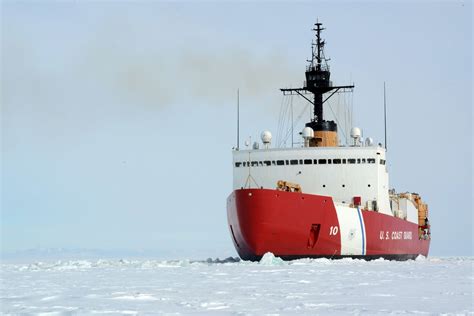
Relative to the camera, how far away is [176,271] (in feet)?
83.6

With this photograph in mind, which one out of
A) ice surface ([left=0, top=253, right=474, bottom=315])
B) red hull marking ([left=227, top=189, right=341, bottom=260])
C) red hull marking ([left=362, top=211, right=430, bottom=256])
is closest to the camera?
ice surface ([left=0, top=253, right=474, bottom=315])

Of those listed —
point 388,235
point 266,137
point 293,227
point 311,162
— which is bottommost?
point 388,235

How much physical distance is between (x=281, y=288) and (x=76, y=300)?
5.13 metres

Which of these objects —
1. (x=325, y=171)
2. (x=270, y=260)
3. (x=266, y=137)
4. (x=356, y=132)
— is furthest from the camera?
(x=356, y=132)

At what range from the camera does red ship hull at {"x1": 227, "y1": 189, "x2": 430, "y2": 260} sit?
95.9ft

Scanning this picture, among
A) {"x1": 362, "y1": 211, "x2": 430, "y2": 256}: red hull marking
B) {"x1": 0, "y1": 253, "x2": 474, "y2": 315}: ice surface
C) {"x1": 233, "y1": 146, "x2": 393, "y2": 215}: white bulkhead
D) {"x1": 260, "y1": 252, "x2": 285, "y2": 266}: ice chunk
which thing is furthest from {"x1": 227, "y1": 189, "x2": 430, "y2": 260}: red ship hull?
{"x1": 0, "y1": 253, "x2": 474, "y2": 315}: ice surface

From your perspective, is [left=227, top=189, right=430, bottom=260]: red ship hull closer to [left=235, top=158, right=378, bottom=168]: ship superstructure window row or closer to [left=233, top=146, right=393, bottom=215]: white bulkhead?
[left=233, top=146, right=393, bottom=215]: white bulkhead

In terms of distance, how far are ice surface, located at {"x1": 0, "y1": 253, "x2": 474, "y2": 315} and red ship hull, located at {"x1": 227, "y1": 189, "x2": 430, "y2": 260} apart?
2.65m

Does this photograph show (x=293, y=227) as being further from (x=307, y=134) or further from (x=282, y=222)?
(x=307, y=134)

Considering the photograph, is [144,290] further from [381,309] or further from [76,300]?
[381,309]

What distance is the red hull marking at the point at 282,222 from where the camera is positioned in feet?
95.8

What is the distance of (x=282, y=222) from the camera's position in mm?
29281

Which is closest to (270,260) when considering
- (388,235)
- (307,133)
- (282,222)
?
(282,222)

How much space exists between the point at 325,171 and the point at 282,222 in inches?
214
